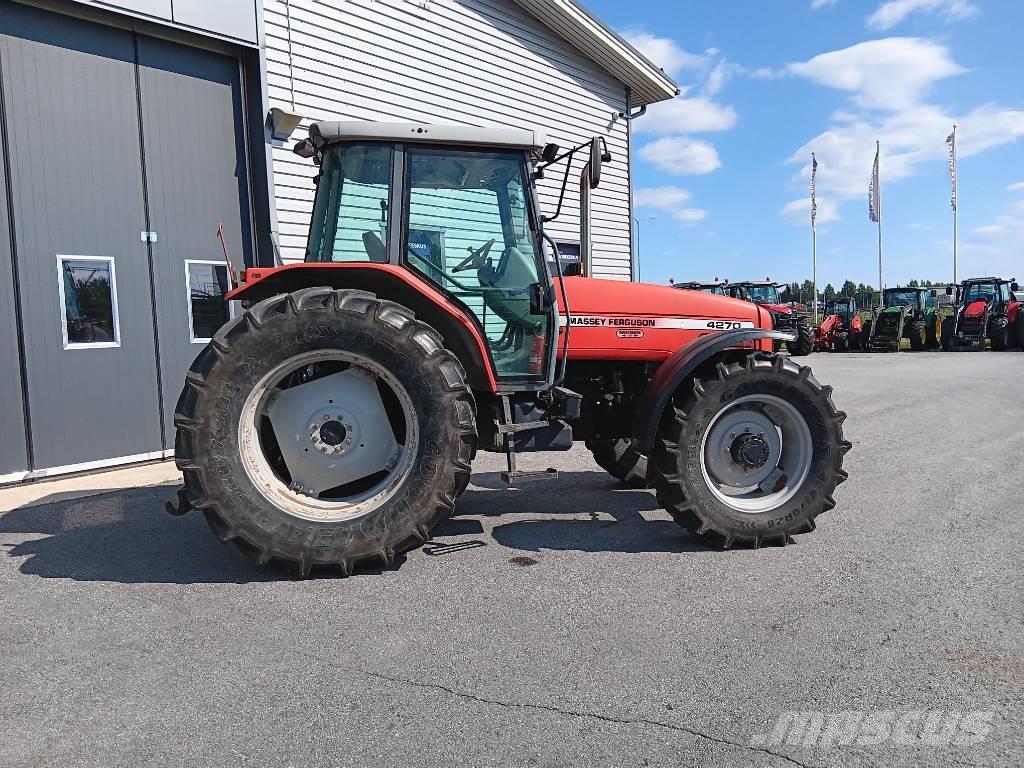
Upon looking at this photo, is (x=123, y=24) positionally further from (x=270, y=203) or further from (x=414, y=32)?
(x=414, y=32)

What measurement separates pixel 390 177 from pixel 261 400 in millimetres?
1401

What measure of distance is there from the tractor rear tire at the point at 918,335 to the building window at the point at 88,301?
2270cm

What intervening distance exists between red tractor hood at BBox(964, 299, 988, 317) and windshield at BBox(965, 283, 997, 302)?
1.35 meters

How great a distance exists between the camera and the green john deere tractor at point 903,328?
2252cm

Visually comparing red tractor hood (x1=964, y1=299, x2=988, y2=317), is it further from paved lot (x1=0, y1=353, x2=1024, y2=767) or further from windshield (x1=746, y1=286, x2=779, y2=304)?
paved lot (x1=0, y1=353, x2=1024, y2=767)

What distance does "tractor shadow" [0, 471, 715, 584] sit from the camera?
3.85 m

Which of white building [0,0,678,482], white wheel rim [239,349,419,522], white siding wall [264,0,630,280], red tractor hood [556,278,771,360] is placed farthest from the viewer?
white siding wall [264,0,630,280]

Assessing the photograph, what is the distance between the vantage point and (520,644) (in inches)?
114

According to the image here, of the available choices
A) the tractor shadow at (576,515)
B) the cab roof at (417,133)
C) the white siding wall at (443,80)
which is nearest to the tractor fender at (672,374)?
the tractor shadow at (576,515)

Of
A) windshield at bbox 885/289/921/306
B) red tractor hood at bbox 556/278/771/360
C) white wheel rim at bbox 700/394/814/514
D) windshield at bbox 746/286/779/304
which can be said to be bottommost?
white wheel rim at bbox 700/394/814/514

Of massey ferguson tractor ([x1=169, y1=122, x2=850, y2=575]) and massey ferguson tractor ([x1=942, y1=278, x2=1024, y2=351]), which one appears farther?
massey ferguson tractor ([x1=942, y1=278, x2=1024, y2=351])

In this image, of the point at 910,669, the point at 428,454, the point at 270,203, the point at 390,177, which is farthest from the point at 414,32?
the point at 910,669

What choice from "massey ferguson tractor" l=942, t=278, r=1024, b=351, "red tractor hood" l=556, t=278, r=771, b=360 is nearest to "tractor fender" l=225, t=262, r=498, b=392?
"red tractor hood" l=556, t=278, r=771, b=360

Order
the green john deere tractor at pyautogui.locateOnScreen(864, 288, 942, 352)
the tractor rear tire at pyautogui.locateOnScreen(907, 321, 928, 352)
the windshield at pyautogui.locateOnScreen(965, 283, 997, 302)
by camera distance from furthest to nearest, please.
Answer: the windshield at pyautogui.locateOnScreen(965, 283, 997, 302)
the tractor rear tire at pyautogui.locateOnScreen(907, 321, 928, 352)
the green john deere tractor at pyautogui.locateOnScreen(864, 288, 942, 352)
